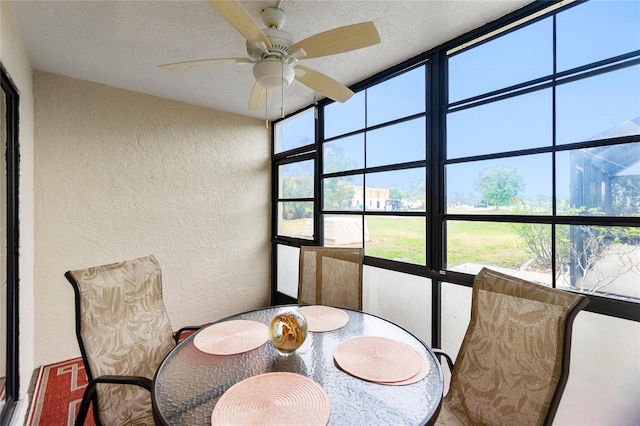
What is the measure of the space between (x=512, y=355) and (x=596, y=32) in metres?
1.68

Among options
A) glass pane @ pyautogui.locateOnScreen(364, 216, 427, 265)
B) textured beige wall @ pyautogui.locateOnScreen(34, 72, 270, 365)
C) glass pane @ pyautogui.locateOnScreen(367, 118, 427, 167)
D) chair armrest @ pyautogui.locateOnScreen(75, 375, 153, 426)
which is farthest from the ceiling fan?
textured beige wall @ pyautogui.locateOnScreen(34, 72, 270, 365)

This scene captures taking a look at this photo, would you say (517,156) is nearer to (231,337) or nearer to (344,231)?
(344,231)

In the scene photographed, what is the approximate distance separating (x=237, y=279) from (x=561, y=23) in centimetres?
361

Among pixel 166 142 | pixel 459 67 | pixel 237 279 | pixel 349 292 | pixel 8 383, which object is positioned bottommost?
pixel 8 383

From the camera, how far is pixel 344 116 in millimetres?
2875

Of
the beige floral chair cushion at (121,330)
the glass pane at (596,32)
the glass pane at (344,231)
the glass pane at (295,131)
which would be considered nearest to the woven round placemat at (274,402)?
the beige floral chair cushion at (121,330)

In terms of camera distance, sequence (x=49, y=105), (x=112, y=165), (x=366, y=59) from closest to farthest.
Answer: (x=366, y=59), (x=49, y=105), (x=112, y=165)

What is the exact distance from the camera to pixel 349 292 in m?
2.12

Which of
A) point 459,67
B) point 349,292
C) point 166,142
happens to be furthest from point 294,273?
point 459,67

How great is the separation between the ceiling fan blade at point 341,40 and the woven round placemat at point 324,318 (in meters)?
1.40

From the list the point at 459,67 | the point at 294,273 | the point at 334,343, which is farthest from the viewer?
the point at 294,273

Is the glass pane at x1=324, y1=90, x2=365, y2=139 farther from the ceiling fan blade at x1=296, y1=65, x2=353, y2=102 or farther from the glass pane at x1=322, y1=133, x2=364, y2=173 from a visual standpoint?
the ceiling fan blade at x1=296, y1=65, x2=353, y2=102

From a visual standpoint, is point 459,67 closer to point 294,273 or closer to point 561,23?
point 561,23

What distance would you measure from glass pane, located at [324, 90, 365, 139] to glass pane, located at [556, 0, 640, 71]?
146 cm
